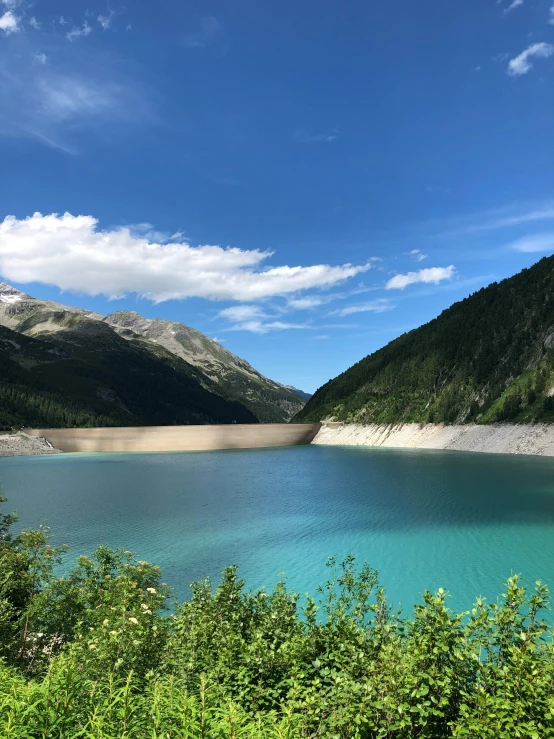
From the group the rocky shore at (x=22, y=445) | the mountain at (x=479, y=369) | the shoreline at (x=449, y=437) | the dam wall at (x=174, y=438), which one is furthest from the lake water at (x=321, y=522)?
the rocky shore at (x=22, y=445)

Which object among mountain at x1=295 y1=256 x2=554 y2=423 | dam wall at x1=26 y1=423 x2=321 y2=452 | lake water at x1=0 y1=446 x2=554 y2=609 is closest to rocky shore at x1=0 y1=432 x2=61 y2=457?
dam wall at x1=26 y1=423 x2=321 y2=452

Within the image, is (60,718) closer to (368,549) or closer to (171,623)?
(171,623)

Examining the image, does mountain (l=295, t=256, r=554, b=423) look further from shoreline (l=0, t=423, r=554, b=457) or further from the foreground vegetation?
the foreground vegetation

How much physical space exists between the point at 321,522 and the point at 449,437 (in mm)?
91807

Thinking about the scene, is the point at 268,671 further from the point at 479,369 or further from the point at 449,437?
the point at 479,369

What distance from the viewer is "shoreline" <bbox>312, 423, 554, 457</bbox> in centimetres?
9100

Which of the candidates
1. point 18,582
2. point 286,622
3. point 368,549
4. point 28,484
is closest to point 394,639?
point 286,622

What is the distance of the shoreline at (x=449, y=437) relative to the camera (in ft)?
299

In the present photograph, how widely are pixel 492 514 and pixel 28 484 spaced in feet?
205

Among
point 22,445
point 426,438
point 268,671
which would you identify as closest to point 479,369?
point 426,438

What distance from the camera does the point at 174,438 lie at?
13862 cm

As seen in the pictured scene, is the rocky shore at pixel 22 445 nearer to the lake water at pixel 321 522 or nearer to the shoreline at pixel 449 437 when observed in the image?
the lake water at pixel 321 522

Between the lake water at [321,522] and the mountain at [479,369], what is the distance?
5194 cm

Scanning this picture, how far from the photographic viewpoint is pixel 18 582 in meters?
12.8
